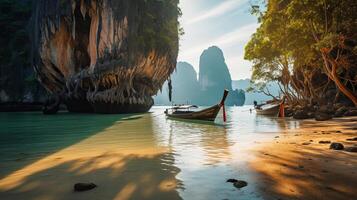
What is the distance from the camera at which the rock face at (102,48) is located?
105 ft

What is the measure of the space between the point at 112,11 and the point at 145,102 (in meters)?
15.4

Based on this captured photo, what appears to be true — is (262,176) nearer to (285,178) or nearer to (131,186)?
(285,178)

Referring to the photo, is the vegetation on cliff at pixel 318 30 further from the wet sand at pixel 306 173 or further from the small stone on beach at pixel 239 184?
the small stone on beach at pixel 239 184

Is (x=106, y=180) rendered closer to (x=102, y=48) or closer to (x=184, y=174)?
(x=184, y=174)

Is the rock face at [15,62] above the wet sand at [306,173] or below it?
above

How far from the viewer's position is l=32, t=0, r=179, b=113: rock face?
3191cm

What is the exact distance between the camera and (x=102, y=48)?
31781 millimetres

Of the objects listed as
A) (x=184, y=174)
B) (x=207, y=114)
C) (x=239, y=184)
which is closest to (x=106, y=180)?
(x=184, y=174)

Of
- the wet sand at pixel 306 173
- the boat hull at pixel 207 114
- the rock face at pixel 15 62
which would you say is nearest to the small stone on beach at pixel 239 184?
the wet sand at pixel 306 173

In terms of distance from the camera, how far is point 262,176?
4.33m

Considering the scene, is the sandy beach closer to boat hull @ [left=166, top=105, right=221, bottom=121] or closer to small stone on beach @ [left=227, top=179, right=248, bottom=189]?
small stone on beach @ [left=227, top=179, right=248, bottom=189]

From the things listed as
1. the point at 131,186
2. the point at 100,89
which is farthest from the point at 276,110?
the point at 131,186

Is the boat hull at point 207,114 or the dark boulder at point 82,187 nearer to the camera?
the dark boulder at point 82,187

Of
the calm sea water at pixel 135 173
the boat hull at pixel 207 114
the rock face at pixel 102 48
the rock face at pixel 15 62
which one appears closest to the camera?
the calm sea water at pixel 135 173
